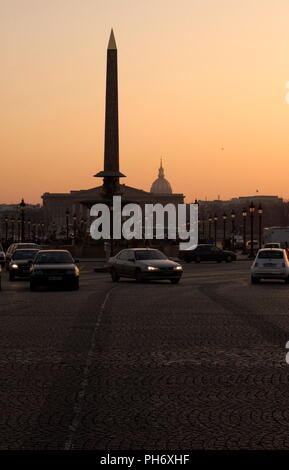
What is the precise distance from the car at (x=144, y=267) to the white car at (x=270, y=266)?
2931 millimetres

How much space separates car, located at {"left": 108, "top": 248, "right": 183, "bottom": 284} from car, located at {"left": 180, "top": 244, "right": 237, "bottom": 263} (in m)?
29.5

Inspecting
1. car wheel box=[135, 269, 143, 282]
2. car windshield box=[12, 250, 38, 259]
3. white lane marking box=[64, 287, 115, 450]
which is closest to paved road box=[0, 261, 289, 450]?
white lane marking box=[64, 287, 115, 450]

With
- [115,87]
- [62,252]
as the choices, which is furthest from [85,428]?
[115,87]

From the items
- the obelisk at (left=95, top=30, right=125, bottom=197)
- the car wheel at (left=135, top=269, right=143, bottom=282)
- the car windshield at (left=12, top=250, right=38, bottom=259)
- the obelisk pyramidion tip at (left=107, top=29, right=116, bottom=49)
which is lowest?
the car wheel at (left=135, top=269, right=143, bottom=282)

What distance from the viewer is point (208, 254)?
6288 centimetres

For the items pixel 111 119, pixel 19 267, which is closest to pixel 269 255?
pixel 19 267

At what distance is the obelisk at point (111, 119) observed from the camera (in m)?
59.3

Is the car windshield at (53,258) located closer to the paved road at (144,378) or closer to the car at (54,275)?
the car at (54,275)

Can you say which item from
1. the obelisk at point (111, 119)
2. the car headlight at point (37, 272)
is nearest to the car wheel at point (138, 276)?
the car headlight at point (37, 272)

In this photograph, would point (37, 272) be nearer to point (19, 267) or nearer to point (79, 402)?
point (19, 267)

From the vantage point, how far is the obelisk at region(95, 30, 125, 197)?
59281mm

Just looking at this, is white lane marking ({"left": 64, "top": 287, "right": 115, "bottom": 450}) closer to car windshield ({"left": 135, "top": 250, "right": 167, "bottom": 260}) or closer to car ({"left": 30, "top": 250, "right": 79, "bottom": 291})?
car ({"left": 30, "top": 250, "right": 79, "bottom": 291})

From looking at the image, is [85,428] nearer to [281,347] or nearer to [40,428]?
[40,428]

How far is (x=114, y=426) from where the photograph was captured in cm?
734
